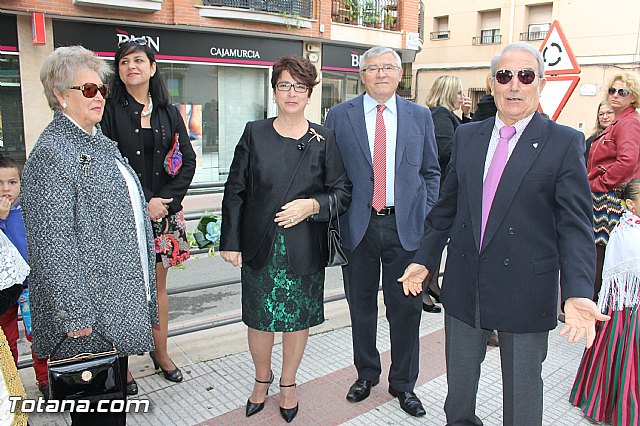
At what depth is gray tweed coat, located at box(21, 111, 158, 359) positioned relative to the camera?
2305 millimetres

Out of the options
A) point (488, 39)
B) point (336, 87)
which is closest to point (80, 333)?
point (336, 87)

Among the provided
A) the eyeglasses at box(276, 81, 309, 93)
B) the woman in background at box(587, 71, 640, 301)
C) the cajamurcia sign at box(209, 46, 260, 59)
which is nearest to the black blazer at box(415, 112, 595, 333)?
the eyeglasses at box(276, 81, 309, 93)

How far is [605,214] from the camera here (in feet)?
14.6

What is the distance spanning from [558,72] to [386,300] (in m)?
3.06

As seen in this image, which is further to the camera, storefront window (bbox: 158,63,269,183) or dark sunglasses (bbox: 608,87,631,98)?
storefront window (bbox: 158,63,269,183)

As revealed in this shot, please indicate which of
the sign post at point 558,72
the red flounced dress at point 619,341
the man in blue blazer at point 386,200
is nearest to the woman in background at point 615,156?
the sign post at point 558,72

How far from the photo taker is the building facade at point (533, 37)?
21297mm

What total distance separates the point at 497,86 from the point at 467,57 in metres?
24.8

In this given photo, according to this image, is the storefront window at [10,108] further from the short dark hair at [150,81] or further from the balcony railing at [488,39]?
the balcony railing at [488,39]

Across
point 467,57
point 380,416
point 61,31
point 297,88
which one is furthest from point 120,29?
point 467,57

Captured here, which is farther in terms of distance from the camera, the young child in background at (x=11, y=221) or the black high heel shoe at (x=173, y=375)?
the black high heel shoe at (x=173, y=375)

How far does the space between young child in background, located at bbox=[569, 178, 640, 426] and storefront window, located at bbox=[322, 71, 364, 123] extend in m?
12.8

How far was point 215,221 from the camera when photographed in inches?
192

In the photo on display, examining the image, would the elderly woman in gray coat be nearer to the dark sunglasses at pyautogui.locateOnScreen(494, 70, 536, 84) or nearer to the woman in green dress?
the woman in green dress
